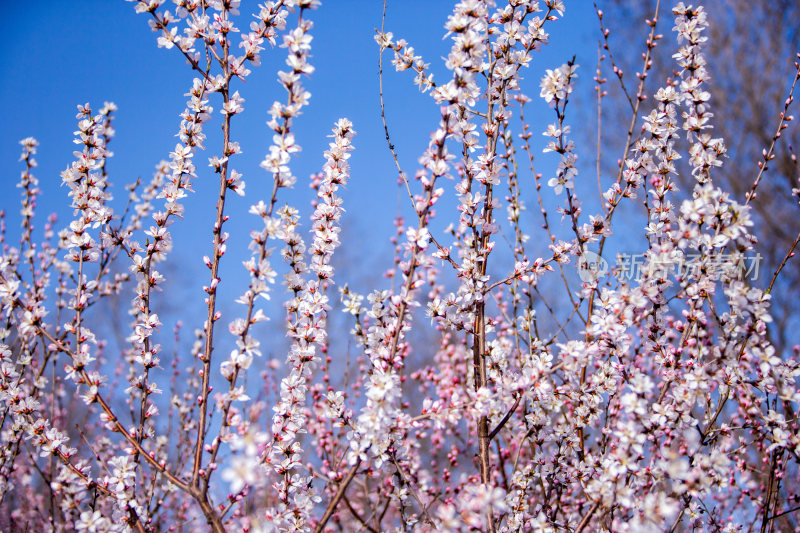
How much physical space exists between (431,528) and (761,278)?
8.96m

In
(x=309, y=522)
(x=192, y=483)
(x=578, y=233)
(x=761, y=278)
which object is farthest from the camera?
(x=761, y=278)

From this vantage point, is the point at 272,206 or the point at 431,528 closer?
the point at 272,206

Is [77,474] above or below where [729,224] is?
below

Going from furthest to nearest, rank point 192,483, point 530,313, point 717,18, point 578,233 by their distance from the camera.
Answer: point 717,18
point 530,313
point 578,233
point 192,483

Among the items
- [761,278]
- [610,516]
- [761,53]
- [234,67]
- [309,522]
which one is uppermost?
A: [761,53]

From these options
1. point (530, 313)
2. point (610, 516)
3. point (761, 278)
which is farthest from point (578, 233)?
point (761, 278)

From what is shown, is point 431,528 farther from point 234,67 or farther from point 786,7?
point 786,7

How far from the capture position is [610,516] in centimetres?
240

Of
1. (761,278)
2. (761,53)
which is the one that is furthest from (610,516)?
(761,53)

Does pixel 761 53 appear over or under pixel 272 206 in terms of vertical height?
over

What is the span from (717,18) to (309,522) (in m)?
11.3

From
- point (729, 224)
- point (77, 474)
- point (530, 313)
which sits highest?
point (530, 313)

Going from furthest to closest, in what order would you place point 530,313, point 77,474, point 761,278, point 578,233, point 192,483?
point 761,278, point 530,313, point 578,233, point 77,474, point 192,483

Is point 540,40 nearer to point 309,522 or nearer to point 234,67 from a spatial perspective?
point 234,67
